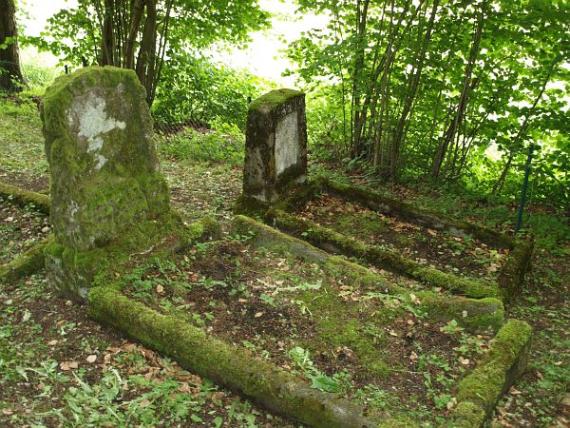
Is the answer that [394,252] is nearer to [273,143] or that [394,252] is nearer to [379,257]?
[379,257]

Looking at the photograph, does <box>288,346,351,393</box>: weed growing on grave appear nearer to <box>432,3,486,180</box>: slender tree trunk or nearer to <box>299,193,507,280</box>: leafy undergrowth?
<box>299,193,507,280</box>: leafy undergrowth

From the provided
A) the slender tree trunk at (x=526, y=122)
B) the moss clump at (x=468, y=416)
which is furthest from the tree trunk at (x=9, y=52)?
the moss clump at (x=468, y=416)

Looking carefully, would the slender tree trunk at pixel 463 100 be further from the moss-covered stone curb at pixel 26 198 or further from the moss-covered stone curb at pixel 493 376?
the moss-covered stone curb at pixel 26 198

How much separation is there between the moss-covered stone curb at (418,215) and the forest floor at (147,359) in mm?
212

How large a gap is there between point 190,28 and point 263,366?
920cm

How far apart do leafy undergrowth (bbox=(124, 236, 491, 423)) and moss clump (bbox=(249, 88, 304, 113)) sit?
2.21 m

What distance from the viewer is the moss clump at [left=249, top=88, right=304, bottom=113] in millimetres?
6758

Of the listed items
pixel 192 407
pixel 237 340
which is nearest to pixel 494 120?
pixel 237 340

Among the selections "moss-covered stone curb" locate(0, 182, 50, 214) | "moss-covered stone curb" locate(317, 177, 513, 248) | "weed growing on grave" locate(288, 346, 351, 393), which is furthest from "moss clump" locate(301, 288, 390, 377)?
"moss-covered stone curb" locate(0, 182, 50, 214)

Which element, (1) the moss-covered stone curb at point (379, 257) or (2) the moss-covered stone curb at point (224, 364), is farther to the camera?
(1) the moss-covered stone curb at point (379, 257)

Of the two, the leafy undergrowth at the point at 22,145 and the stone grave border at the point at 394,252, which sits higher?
the leafy undergrowth at the point at 22,145

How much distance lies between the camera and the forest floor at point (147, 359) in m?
3.67

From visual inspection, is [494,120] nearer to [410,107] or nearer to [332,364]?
[410,107]

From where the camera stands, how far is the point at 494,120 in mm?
8406
